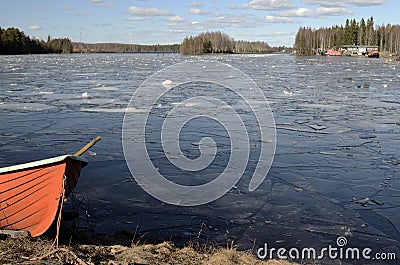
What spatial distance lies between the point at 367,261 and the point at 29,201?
11.6 feet

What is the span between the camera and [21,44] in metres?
95.8

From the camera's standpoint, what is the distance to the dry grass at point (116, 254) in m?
4.05

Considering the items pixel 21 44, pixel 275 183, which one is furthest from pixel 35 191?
pixel 21 44

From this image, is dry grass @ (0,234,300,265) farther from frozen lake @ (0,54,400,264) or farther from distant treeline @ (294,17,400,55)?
distant treeline @ (294,17,400,55)

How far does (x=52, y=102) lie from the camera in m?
15.7

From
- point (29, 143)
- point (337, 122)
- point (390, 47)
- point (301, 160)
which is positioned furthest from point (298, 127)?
point (390, 47)

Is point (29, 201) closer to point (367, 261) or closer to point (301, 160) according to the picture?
point (367, 261)
